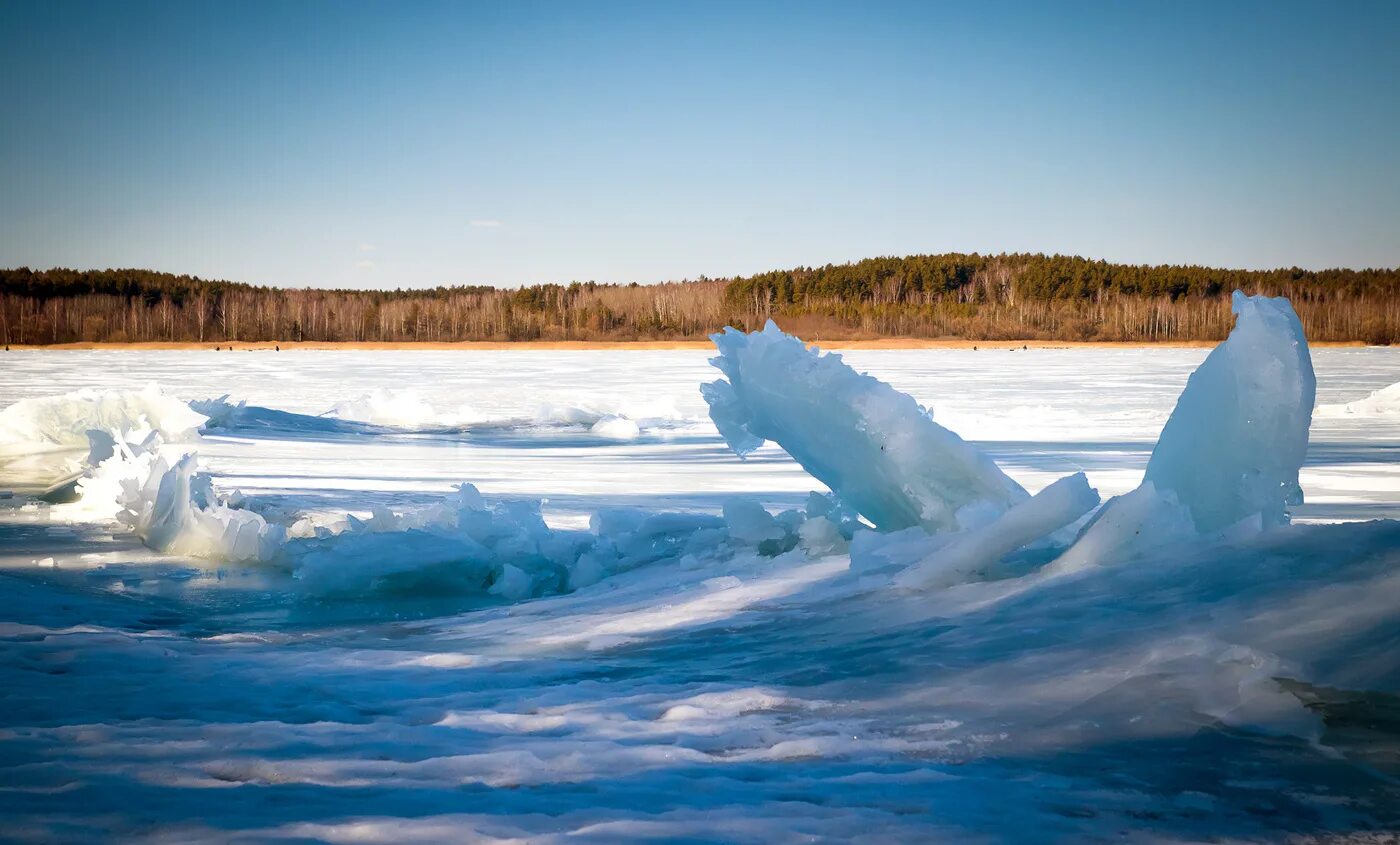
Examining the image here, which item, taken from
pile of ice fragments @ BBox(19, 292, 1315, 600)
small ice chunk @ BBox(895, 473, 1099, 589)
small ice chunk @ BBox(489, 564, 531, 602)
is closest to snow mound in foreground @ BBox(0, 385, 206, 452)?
pile of ice fragments @ BBox(19, 292, 1315, 600)

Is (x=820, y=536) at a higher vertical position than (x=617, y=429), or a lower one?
higher

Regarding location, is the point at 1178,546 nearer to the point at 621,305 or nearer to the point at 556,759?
the point at 556,759

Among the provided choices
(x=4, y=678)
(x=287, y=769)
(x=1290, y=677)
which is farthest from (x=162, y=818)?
(x=1290, y=677)

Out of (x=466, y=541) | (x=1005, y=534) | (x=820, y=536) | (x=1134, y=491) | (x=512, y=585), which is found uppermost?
(x=1134, y=491)

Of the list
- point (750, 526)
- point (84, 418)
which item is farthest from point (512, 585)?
point (84, 418)

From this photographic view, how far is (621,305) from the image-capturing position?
100500mm

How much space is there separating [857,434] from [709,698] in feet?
6.77

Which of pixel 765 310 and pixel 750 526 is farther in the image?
pixel 765 310

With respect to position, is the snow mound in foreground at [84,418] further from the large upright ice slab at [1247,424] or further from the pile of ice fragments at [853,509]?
the large upright ice slab at [1247,424]

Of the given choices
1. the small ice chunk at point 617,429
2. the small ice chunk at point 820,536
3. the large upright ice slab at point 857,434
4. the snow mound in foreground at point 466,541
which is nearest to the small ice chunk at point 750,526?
the snow mound in foreground at point 466,541

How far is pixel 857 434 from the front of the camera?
5.08 metres

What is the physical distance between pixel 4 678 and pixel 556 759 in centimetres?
200

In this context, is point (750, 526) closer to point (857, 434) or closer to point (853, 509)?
point (853, 509)

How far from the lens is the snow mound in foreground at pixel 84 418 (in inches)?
480
